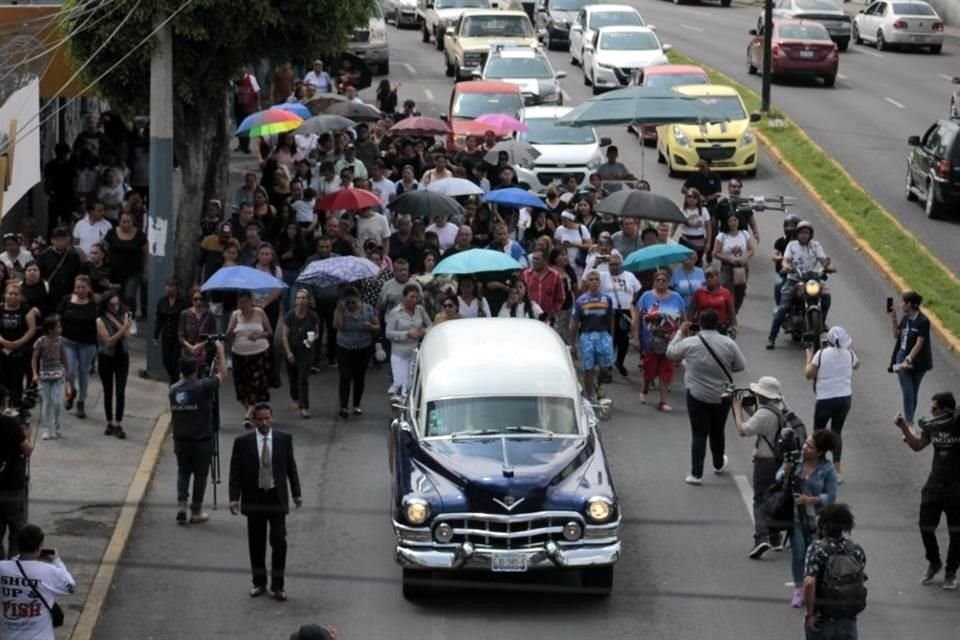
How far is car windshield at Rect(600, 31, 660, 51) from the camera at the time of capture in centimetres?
4484

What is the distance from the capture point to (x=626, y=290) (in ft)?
74.9

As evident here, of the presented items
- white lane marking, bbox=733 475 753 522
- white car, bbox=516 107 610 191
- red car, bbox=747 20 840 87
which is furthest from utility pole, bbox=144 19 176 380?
red car, bbox=747 20 840 87

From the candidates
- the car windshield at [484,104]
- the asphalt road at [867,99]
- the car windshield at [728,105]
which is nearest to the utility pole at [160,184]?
the asphalt road at [867,99]

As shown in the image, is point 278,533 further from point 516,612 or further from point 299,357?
point 299,357

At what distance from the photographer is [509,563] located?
15477mm

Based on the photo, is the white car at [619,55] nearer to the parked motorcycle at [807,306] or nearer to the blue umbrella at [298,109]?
the blue umbrella at [298,109]

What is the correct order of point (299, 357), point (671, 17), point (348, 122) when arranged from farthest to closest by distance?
point (671, 17) < point (348, 122) < point (299, 357)

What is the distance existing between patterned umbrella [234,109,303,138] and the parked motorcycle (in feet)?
28.8

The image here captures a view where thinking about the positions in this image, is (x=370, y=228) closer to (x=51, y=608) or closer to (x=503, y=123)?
(x=503, y=123)

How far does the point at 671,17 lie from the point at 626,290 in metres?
41.7

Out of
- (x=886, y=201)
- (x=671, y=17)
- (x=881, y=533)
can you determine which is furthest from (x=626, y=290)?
(x=671, y=17)

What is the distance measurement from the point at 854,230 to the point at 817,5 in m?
26.6

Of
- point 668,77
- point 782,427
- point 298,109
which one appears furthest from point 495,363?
point 668,77

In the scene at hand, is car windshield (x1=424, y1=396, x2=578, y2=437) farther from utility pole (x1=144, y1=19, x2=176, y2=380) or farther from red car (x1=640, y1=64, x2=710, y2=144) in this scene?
red car (x1=640, y1=64, x2=710, y2=144)
